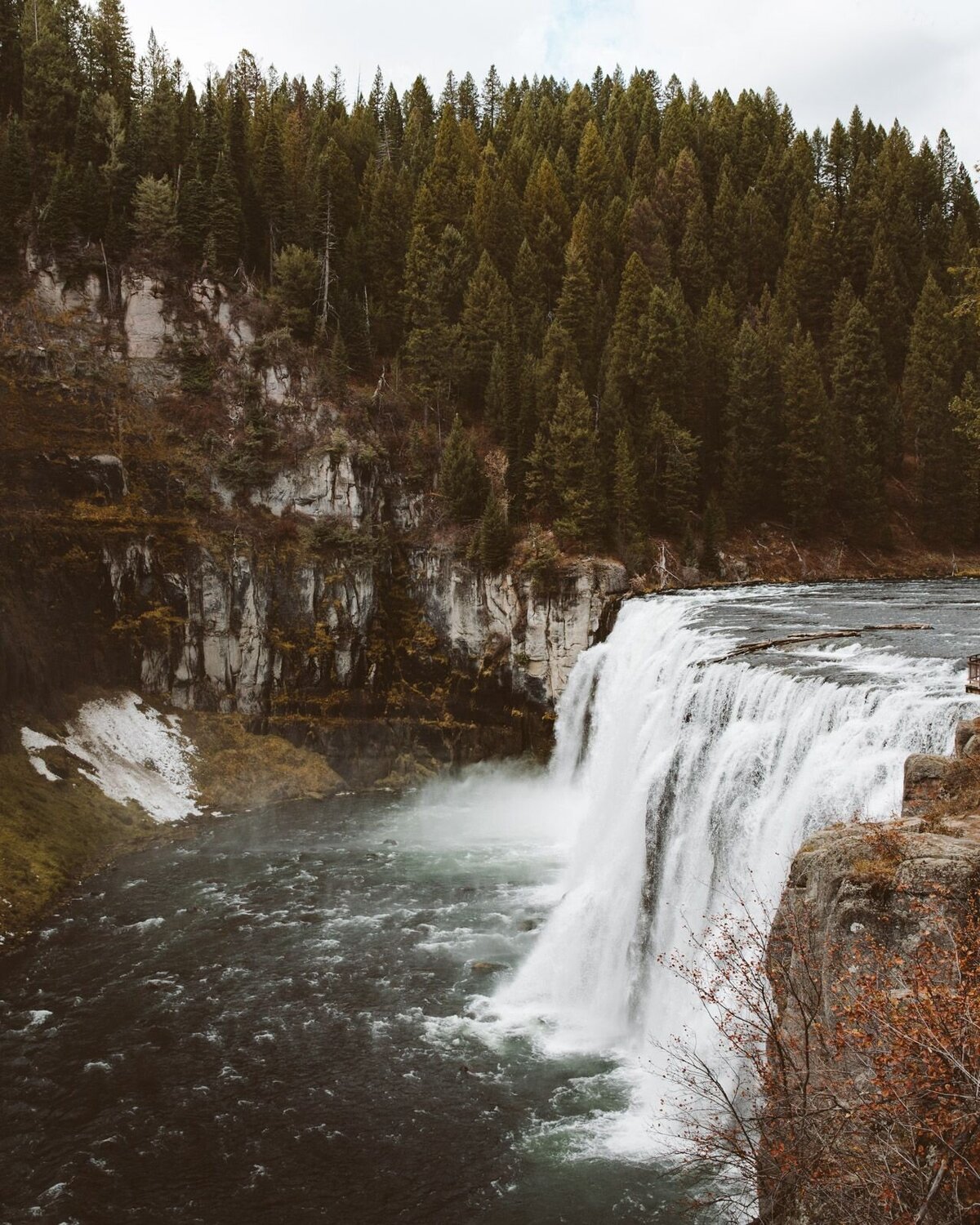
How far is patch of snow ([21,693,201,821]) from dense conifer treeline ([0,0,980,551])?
21.6 metres

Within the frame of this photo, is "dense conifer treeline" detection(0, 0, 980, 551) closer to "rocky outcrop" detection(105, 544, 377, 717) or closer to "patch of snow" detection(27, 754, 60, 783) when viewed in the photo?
"rocky outcrop" detection(105, 544, 377, 717)

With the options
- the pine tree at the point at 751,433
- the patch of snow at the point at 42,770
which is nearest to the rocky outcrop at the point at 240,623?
the patch of snow at the point at 42,770

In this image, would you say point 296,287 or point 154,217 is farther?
point 296,287

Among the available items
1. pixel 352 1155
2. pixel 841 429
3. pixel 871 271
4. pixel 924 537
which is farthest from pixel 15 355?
pixel 871 271

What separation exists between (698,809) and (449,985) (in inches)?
368

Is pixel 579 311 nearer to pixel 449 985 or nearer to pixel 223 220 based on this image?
pixel 223 220

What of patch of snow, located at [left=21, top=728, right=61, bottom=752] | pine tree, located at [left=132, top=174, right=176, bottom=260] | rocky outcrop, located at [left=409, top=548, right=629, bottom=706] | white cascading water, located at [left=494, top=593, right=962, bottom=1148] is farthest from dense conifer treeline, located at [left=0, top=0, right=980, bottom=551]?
patch of snow, located at [left=21, top=728, right=61, bottom=752]

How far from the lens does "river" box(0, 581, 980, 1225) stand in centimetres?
1836

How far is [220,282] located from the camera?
196ft

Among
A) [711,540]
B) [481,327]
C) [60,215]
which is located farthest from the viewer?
[481,327]

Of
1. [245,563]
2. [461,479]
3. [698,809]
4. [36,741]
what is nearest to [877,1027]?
[698,809]

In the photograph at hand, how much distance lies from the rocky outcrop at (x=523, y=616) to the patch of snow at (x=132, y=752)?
640 inches

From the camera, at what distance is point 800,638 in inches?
1201

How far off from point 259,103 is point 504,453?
52737 millimetres
